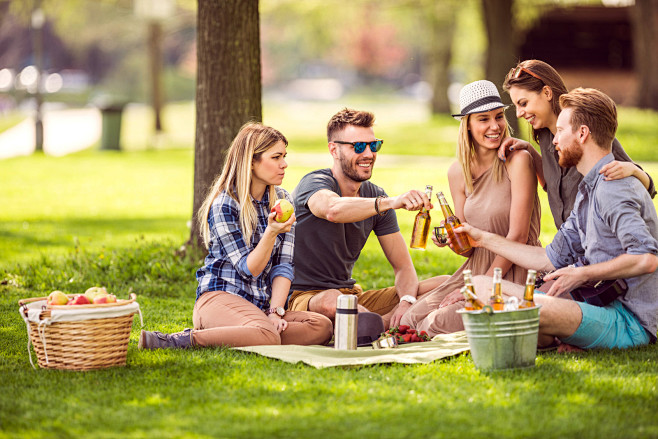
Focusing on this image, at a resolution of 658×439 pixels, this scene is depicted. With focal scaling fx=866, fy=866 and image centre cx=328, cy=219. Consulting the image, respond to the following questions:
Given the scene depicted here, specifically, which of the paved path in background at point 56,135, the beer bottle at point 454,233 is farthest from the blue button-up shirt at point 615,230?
the paved path in background at point 56,135

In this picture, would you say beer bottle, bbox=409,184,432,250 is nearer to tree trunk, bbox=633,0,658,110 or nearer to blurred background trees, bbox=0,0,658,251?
blurred background trees, bbox=0,0,658,251

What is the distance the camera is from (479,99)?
583 cm

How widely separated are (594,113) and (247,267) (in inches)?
90.8

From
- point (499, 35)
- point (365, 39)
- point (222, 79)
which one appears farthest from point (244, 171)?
point (365, 39)

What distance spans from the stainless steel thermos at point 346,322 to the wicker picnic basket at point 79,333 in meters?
1.26

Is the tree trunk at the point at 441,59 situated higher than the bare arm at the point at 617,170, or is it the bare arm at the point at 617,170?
the tree trunk at the point at 441,59

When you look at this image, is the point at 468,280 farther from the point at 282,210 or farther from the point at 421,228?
the point at 282,210

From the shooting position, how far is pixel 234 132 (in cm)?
830

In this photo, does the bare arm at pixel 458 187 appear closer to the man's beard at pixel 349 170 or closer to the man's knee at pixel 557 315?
the man's beard at pixel 349 170

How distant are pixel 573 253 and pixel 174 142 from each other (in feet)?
77.7

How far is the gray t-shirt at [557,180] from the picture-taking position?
18.7ft

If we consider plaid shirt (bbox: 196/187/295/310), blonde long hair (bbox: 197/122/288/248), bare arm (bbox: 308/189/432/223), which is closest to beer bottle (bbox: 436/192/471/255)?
bare arm (bbox: 308/189/432/223)

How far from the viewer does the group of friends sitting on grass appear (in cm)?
505

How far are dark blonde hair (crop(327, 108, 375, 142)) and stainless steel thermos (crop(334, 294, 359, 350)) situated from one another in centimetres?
126
